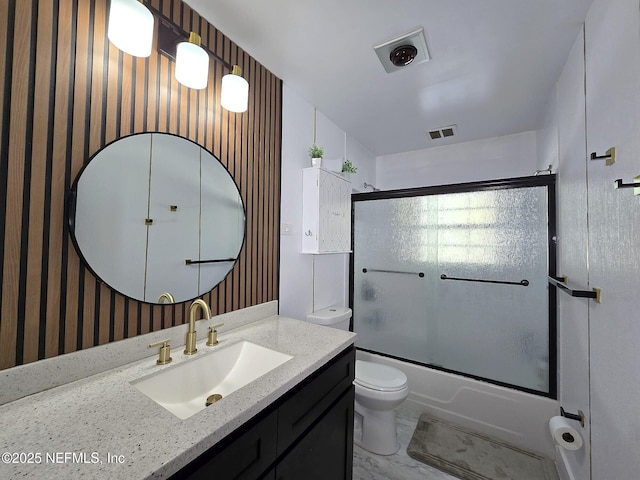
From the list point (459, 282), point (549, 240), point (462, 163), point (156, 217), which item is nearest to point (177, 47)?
point (156, 217)

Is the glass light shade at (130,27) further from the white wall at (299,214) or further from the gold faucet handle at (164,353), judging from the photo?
the gold faucet handle at (164,353)

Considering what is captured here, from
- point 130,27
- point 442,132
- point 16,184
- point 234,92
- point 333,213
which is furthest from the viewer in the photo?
point 442,132

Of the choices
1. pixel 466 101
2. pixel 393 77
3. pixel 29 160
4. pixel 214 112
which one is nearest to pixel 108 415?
pixel 29 160

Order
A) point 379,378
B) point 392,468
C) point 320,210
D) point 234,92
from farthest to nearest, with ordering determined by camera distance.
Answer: point 320,210 < point 379,378 < point 392,468 < point 234,92

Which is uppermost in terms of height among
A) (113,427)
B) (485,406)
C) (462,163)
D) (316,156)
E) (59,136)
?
(462,163)

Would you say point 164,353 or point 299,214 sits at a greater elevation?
point 299,214

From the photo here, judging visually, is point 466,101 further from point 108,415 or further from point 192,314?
point 108,415

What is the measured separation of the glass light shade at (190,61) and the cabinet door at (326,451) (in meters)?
1.47

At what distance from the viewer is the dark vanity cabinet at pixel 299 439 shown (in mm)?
638

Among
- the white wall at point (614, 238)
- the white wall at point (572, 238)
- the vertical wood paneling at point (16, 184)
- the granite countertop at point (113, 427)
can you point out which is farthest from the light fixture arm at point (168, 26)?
the white wall at point (572, 238)

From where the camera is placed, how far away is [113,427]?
24.0 inches

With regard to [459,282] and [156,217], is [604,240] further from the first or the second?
[156,217]

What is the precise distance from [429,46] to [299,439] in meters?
1.91

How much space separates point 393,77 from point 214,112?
1.13 m
